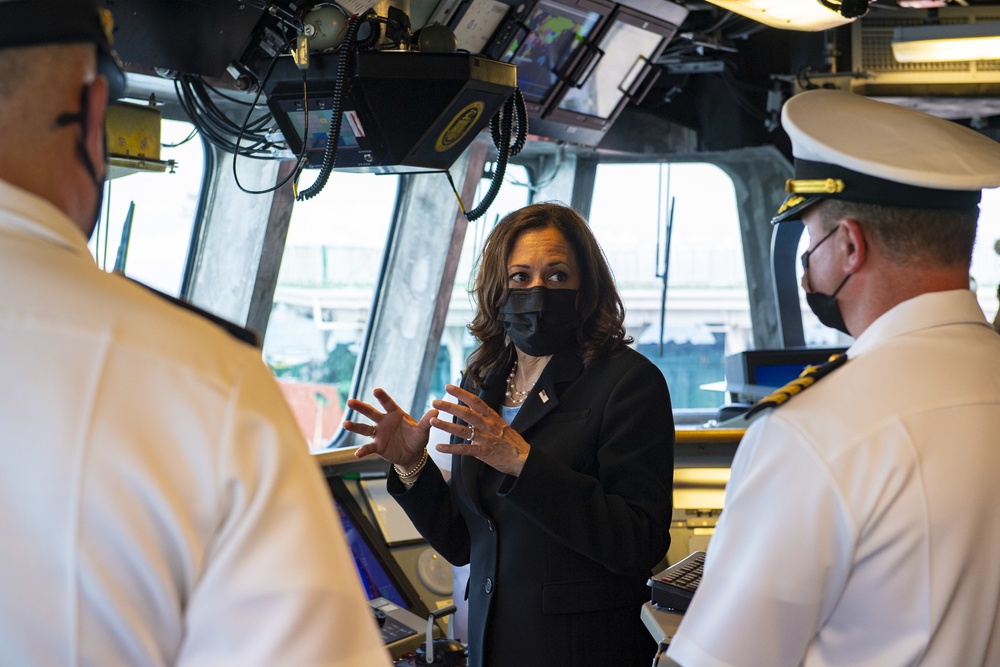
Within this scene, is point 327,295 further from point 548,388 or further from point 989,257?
point 989,257

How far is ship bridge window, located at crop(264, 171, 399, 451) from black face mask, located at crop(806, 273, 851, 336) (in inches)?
162

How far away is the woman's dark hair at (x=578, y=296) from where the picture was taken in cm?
212

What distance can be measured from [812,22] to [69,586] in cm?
333

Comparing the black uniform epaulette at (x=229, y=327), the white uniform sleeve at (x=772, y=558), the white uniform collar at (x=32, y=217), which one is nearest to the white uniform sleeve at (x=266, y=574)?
the black uniform epaulette at (x=229, y=327)

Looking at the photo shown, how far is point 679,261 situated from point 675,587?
6.12m

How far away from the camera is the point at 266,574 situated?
792 millimetres

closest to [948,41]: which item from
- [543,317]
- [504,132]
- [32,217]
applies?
[504,132]

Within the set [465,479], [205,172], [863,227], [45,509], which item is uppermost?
[205,172]

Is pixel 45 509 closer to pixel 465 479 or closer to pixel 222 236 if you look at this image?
pixel 465 479

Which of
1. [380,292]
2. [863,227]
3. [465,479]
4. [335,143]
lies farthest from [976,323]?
[380,292]

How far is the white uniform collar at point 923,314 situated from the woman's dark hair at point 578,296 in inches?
33.8

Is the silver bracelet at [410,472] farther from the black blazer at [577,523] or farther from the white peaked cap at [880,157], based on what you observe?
the white peaked cap at [880,157]

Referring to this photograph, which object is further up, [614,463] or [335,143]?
[335,143]

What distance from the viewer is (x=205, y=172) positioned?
4715 millimetres
